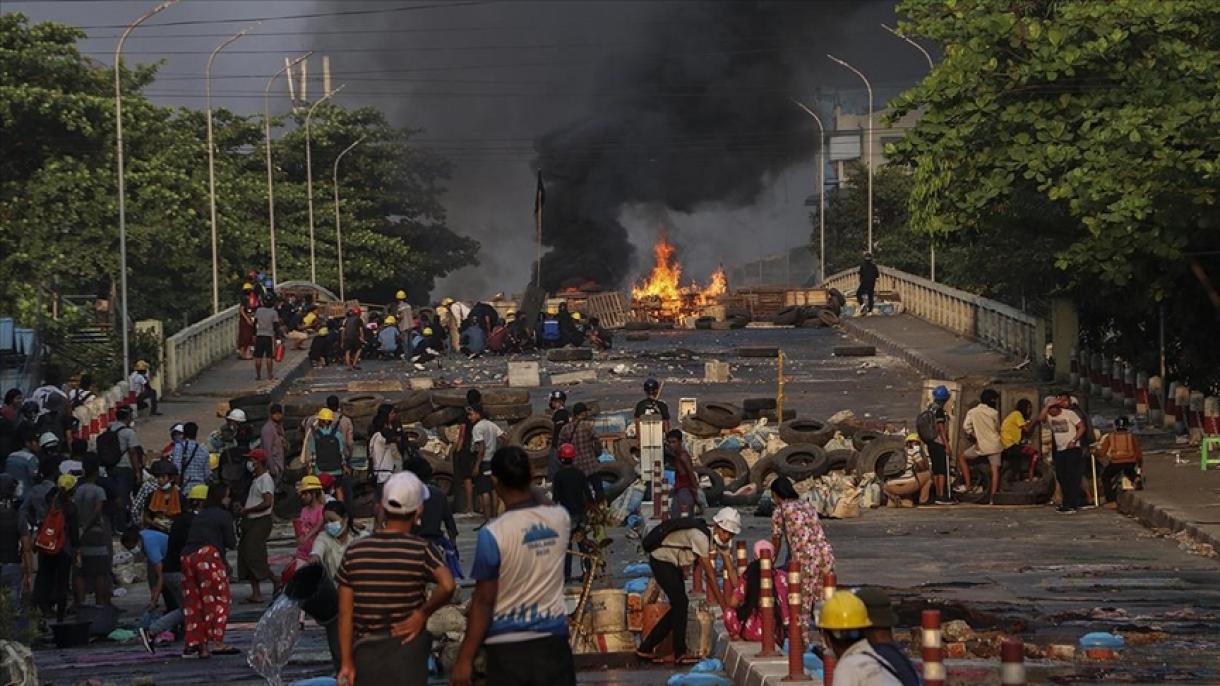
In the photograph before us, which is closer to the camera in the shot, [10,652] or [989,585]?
[10,652]

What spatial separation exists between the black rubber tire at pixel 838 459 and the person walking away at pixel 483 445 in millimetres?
5821

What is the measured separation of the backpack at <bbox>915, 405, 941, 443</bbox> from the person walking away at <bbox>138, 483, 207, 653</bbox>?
1090 cm

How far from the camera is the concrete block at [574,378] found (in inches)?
1790

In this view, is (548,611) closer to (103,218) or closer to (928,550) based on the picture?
(928,550)

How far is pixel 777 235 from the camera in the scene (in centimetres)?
12369

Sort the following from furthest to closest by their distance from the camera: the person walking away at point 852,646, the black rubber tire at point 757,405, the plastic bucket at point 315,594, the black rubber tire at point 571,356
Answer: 1. the black rubber tire at point 571,356
2. the black rubber tire at point 757,405
3. the plastic bucket at point 315,594
4. the person walking away at point 852,646

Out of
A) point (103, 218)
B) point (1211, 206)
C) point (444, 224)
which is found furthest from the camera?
point (444, 224)

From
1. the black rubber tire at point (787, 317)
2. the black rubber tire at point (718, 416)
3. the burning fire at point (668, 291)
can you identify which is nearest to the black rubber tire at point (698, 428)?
the black rubber tire at point (718, 416)

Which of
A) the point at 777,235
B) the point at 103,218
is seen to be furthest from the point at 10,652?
the point at 777,235

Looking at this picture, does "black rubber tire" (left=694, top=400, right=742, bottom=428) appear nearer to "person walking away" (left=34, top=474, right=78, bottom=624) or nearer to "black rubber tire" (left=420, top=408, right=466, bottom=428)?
"black rubber tire" (left=420, top=408, right=466, bottom=428)

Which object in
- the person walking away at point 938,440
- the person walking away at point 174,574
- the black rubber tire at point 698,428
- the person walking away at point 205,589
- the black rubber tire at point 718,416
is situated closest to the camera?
the person walking away at point 205,589

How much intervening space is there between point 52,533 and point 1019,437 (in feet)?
39.8

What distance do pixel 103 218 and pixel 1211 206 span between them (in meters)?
36.7

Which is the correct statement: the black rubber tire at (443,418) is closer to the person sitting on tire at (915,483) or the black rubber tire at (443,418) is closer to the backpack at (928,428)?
the person sitting on tire at (915,483)
